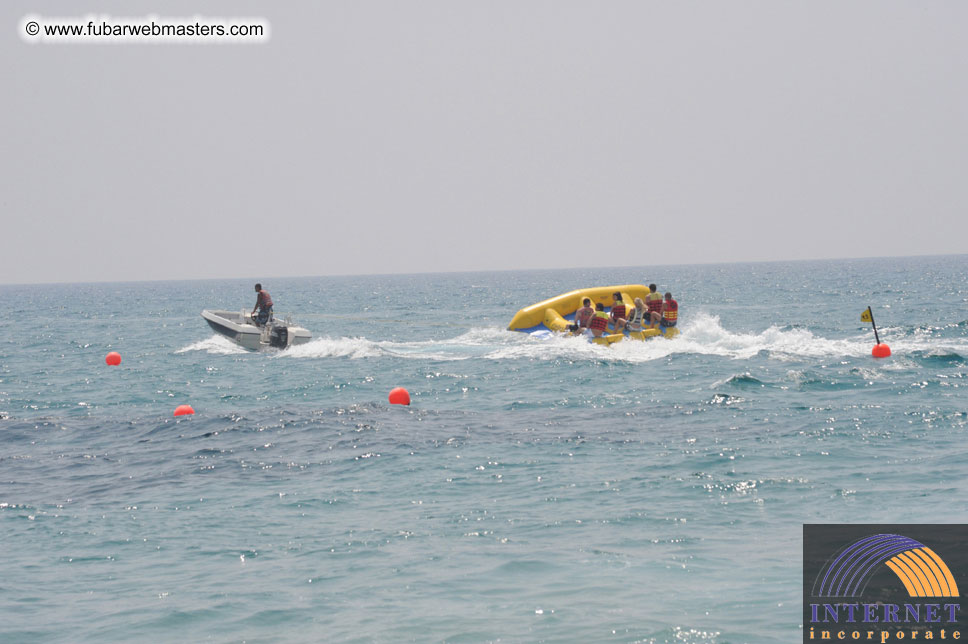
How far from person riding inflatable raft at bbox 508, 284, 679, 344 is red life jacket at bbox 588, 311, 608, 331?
A: 1.02ft

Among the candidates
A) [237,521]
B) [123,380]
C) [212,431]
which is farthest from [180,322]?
[237,521]

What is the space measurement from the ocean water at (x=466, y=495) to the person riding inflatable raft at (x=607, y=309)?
284 cm

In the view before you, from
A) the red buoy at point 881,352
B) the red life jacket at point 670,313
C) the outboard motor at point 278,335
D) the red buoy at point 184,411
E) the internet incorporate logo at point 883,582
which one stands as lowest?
the internet incorporate logo at point 883,582

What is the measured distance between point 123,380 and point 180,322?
26.0 metres

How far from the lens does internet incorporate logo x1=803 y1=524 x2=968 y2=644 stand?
5.64 meters

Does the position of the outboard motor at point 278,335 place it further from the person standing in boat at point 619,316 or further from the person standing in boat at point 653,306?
the person standing in boat at point 653,306

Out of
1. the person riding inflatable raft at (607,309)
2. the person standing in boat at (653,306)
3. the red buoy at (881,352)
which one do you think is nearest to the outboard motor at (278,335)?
the person riding inflatable raft at (607,309)

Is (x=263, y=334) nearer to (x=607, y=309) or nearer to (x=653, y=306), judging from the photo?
(x=607, y=309)

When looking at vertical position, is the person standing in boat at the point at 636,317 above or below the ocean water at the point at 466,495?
above

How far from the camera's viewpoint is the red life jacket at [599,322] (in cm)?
2116

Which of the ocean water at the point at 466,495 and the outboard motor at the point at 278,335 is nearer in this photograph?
the ocean water at the point at 466,495

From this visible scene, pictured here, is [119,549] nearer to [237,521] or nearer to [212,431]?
[237,521]

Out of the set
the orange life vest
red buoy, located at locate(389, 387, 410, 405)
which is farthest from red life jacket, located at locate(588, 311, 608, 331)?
red buoy, located at locate(389, 387, 410, 405)

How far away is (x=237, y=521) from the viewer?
830 cm
